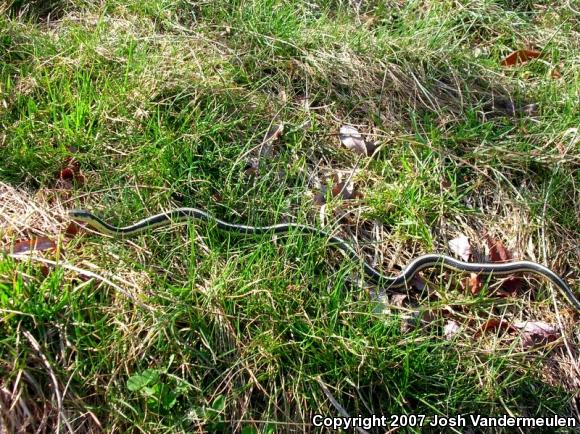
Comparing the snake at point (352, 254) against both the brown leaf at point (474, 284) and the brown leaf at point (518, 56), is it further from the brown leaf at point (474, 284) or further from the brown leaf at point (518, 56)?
the brown leaf at point (518, 56)

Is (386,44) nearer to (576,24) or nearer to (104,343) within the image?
(576,24)

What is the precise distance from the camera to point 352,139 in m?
A: 3.81

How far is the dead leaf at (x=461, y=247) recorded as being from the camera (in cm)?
339

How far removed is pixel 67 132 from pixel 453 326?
7.42 feet

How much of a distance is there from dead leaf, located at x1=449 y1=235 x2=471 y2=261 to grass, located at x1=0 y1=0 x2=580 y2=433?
5 centimetres

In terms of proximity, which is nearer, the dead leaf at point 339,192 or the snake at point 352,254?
the snake at point 352,254

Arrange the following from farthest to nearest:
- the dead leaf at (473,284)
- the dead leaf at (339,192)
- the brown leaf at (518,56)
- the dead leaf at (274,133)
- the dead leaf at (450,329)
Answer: the brown leaf at (518,56), the dead leaf at (274,133), the dead leaf at (339,192), the dead leaf at (473,284), the dead leaf at (450,329)

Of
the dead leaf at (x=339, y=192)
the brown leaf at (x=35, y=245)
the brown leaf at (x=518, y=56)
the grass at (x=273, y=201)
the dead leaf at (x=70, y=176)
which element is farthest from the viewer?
the brown leaf at (x=518, y=56)

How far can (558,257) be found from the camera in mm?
3463

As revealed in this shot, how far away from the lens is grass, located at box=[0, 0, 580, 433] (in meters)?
2.64

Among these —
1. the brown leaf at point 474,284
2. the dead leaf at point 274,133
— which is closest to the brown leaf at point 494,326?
the brown leaf at point 474,284

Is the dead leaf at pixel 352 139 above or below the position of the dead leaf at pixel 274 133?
below

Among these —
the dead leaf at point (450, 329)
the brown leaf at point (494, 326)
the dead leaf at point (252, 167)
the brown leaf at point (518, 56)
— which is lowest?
the brown leaf at point (494, 326)

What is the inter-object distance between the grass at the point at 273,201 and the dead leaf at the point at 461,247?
0.05m
